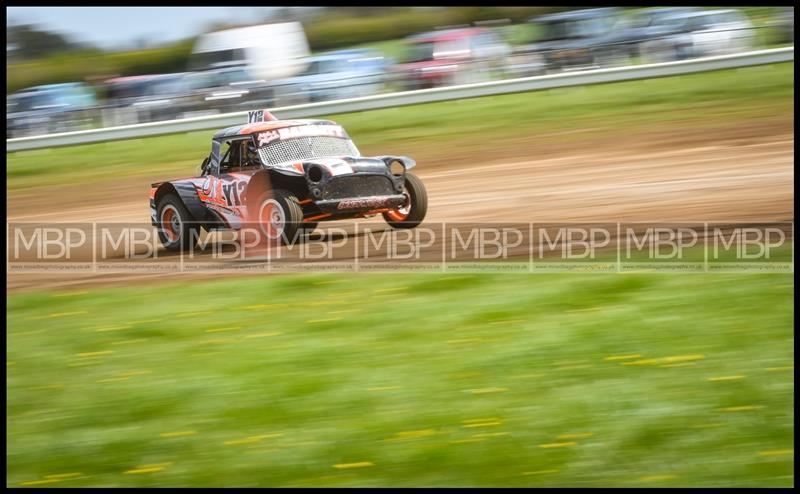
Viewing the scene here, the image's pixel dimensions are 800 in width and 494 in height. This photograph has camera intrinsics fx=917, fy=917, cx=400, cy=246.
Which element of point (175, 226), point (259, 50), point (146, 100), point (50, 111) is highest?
point (259, 50)

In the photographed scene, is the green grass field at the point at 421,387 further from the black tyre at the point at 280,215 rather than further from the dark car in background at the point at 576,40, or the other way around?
the dark car in background at the point at 576,40

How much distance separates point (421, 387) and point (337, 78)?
12.0 metres

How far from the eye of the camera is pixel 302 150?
9.72 m

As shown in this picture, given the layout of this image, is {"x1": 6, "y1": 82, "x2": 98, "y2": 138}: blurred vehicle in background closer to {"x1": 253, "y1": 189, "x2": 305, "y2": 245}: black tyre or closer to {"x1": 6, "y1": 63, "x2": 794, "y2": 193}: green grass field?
{"x1": 6, "y1": 63, "x2": 794, "y2": 193}: green grass field

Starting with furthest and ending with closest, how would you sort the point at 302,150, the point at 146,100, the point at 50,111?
the point at 50,111 < the point at 146,100 < the point at 302,150

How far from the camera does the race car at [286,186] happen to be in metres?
9.38

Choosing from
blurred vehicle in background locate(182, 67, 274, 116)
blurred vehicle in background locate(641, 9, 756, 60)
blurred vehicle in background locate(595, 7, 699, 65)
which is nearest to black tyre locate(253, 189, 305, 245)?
blurred vehicle in background locate(182, 67, 274, 116)

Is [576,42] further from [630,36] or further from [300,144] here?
[300,144]

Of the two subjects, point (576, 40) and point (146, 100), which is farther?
point (576, 40)

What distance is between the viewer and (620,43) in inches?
737

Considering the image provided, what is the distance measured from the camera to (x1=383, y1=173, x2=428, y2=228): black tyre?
10.1 meters

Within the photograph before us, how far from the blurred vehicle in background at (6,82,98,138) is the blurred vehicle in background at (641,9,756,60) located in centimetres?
1110

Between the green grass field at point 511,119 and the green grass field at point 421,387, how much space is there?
315 inches

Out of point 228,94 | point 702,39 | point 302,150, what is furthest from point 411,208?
point 702,39
